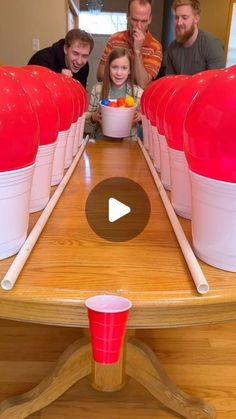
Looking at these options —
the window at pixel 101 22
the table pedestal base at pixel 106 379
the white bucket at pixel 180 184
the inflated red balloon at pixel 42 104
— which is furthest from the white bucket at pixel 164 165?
the window at pixel 101 22

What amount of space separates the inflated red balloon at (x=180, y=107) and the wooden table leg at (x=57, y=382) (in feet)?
1.79

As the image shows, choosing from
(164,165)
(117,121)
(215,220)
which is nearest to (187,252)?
(215,220)

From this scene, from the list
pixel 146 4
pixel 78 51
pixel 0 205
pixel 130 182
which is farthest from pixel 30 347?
pixel 146 4

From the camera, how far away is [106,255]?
2.09ft

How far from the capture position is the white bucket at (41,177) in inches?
29.5

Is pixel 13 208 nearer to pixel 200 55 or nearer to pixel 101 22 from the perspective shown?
pixel 200 55

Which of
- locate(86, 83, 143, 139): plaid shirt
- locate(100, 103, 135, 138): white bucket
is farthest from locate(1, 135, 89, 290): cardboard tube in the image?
locate(86, 83, 143, 139): plaid shirt

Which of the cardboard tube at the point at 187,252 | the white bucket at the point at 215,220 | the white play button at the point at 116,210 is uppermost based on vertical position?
the white bucket at the point at 215,220

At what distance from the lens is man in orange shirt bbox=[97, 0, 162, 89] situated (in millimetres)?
2141

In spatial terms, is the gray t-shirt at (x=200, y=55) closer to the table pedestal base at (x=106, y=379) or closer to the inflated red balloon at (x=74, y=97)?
the inflated red balloon at (x=74, y=97)

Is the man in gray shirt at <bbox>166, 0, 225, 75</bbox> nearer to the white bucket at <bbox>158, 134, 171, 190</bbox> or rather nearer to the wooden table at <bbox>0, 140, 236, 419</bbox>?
the white bucket at <bbox>158, 134, 171, 190</bbox>

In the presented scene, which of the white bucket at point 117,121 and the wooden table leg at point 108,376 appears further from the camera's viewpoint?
the white bucket at point 117,121

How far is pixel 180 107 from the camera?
0.75 m

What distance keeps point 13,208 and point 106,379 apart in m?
0.64
